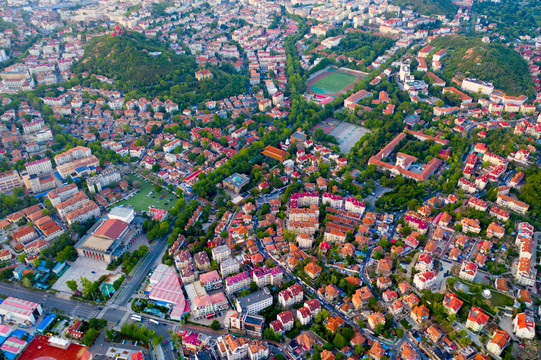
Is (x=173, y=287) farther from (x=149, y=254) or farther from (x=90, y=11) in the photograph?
(x=90, y=11)

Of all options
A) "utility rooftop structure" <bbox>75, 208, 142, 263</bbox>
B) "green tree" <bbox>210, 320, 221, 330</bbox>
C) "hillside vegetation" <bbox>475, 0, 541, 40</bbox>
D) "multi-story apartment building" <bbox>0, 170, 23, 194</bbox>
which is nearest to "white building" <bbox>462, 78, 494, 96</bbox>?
"hillside vegetation" <bbox>475, 0, 541, 40</bbox>

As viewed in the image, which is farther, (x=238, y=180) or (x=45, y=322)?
(x=238, y=180)

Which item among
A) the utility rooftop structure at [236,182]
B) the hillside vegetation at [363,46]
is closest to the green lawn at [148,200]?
the utility rooftop structure at [236,182]

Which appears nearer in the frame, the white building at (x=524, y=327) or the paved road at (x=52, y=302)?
the white building at (x=524, y=327)

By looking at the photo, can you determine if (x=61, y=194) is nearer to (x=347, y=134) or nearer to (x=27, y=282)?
(x=27, y=282)

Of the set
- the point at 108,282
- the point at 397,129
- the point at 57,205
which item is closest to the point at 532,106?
the point at 397,129

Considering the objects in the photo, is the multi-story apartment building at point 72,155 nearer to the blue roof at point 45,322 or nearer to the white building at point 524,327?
the blue roof at point 45,322

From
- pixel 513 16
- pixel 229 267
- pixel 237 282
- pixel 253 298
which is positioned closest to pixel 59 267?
pixel 229 267
